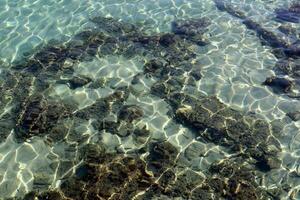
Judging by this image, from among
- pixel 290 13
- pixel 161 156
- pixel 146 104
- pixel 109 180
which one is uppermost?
pixel 109 180

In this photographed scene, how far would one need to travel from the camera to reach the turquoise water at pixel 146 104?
8633 millimetres

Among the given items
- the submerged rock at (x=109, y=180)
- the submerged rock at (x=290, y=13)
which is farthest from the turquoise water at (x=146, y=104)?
the submerged rock at (x=290, y=13)

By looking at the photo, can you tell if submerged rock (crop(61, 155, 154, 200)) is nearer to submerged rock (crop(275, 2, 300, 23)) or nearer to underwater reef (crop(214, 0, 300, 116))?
underwater reef (crop(214, 0, 300, 116))

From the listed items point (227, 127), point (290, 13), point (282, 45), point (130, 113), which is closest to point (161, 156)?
point (130, 113)

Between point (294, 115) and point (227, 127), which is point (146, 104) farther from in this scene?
point (294, 115)

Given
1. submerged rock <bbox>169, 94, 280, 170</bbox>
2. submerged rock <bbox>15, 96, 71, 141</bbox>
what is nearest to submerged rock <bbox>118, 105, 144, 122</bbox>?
submerged rock <bbox>169, 94, 280, 170</bbox>

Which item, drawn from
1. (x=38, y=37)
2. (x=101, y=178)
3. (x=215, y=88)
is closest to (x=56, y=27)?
(x=38, y=37)

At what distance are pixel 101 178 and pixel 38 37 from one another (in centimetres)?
747

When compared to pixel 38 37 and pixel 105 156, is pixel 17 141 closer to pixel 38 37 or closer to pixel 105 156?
pixel 105 156

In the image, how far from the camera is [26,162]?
9172 millimetres

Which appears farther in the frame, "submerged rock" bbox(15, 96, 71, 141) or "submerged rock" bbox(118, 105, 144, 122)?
"submerged rock" bbox(118, 105, 144, 122)

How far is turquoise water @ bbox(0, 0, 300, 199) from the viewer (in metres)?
8.63

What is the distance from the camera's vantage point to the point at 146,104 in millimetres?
10805

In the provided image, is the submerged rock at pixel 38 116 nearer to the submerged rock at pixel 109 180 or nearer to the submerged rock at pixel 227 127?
the submerged rock at pixel 109 180
